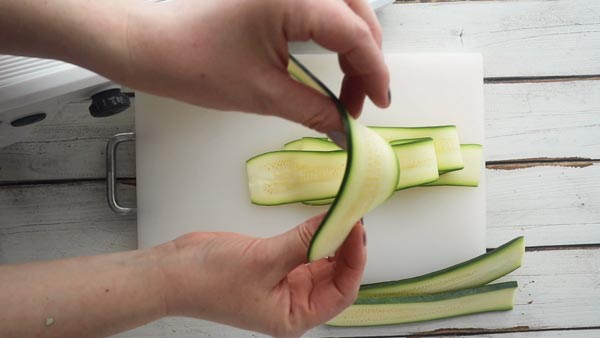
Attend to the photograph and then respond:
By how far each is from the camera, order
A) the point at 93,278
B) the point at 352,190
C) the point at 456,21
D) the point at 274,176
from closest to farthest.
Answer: the point at 352,190 → the point at 93,278 → the point at 274,176 → the point at 456,21

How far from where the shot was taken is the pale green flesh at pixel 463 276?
1597 mm

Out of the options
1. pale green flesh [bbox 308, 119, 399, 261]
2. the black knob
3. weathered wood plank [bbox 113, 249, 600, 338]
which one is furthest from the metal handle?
weathered wood plank [bbox 113, 249, 600, 338]

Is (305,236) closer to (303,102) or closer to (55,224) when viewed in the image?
(303,102)

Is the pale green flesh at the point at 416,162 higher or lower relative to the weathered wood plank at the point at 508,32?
lower

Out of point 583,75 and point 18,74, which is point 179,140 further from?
point 583,75

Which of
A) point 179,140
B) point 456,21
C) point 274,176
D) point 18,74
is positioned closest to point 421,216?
point 274,176

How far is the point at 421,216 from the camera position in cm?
162

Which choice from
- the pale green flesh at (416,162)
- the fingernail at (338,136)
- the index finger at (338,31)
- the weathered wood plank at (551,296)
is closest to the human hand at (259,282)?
the fingernail at (338,136)

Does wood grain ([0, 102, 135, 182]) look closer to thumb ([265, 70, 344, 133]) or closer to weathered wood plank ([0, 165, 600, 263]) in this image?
weathered wood plank ([0, 165, 600, 263])

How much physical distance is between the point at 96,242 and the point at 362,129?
39.0 inches

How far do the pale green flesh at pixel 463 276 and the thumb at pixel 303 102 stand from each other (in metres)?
0.74

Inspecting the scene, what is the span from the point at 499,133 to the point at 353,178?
3.01 feet

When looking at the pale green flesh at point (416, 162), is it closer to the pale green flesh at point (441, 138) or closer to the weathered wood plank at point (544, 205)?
the pale green flesh at point (441, 138)

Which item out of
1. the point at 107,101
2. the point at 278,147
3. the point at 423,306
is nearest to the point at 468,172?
the point at 423,306
